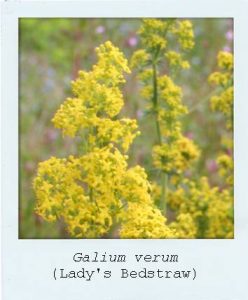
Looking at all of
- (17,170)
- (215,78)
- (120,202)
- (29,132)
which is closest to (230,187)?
(215,78)

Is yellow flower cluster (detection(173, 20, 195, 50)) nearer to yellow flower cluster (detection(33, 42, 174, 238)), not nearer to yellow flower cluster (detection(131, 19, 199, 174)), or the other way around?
yellow flower cluster (detection(131, 19, 199, 174))

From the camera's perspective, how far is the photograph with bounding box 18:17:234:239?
11.0 ft

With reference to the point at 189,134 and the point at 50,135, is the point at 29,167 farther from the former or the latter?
the point at 189,134

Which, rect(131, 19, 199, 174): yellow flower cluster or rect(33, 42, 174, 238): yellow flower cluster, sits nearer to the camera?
rect(33, 42, 174, 238): yellow flower cluster

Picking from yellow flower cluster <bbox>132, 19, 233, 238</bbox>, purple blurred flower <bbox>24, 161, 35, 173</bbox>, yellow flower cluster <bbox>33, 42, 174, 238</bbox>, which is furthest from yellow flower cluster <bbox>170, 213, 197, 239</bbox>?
purple blurred flower <bbox>24, 161, 35, 173</bbox>

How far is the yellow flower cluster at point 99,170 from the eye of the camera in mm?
3344

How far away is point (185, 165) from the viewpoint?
13.3 ft

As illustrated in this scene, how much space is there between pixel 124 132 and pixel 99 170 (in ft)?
0.61

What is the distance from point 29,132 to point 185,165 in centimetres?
130
